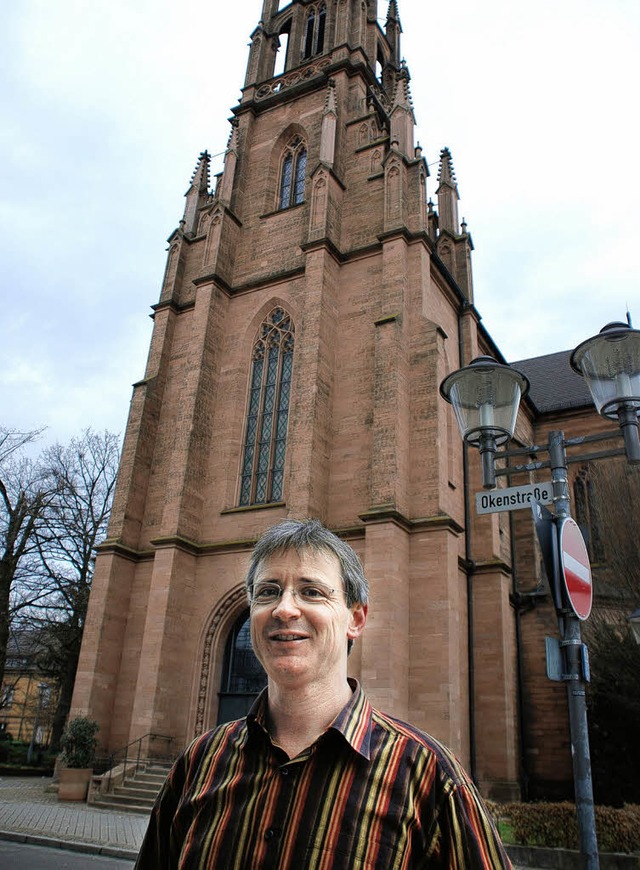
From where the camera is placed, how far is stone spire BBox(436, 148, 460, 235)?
2328cm

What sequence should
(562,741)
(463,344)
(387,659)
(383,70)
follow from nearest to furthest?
(387,659) → (562,741) → (463,344) → (383,70)

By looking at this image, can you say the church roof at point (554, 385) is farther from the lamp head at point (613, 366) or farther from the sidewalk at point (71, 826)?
the sidewalk at point (71, 826)

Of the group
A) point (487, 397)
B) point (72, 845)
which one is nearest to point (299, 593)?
point (487, 397)

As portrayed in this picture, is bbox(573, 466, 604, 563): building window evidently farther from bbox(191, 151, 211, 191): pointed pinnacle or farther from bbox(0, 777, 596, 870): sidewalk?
bbox(191, 151, 211, 191): pointed pinnacle

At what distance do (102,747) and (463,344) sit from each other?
594 inches

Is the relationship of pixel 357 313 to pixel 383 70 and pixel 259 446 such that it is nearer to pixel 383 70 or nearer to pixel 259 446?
pixel 259 446

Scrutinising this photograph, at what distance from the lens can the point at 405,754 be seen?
1.63m

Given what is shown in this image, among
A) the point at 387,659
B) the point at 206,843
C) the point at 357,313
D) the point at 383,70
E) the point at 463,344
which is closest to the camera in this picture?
the point at 206,843

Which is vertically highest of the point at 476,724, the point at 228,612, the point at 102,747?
the point at 228,612

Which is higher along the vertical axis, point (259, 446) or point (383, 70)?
point (383, 70)

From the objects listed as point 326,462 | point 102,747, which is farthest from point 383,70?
point 102,747

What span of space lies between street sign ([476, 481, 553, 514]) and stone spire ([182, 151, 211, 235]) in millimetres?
19188

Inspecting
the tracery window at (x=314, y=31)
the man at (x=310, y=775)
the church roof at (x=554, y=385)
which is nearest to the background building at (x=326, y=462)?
the tracery window at (x=314, y=31)

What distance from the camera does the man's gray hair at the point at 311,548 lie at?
6.34 feet
